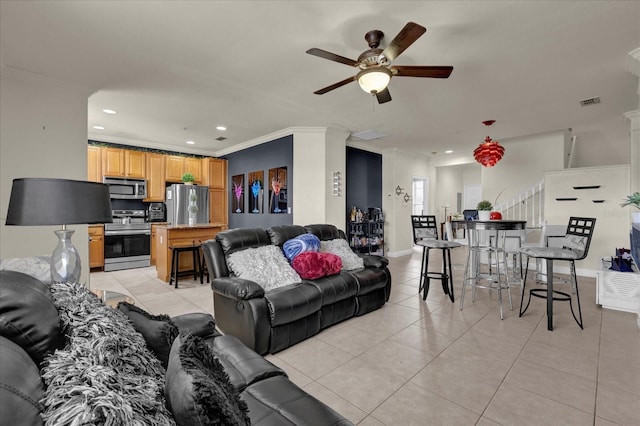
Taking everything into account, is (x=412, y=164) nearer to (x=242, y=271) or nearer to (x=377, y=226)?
(x=377, y=226)

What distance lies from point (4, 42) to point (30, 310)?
359 cm

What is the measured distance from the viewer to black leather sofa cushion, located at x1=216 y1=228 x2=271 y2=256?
9.28ft

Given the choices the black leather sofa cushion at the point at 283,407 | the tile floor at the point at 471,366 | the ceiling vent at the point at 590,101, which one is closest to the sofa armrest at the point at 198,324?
the black leather sofa cushion at the point at 283,407

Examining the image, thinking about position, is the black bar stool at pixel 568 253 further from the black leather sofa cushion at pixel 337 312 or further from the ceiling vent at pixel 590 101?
the ceiling vent at pixel 590 101

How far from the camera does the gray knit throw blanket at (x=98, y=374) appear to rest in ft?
1.72

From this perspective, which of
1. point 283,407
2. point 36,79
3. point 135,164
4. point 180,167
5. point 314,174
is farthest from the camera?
point 180,167

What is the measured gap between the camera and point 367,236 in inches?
267

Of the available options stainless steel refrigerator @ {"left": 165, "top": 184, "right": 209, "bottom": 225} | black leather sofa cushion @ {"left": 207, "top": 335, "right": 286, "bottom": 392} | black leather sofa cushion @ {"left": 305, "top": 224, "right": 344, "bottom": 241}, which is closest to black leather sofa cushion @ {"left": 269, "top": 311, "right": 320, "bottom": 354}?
black leather sofa cushion @ {"left": 207, "top": 335, "right": 286, "bottom": 392}

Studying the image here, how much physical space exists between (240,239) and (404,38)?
7.29ft

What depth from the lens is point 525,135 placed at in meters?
5.97

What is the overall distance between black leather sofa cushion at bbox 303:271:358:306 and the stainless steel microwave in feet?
16.6

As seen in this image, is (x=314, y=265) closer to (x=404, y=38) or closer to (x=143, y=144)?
(x=404, y=38)

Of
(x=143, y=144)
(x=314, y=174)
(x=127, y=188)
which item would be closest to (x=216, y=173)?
(x=143, y=144)

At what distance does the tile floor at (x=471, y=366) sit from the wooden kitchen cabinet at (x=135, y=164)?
12.5ft
